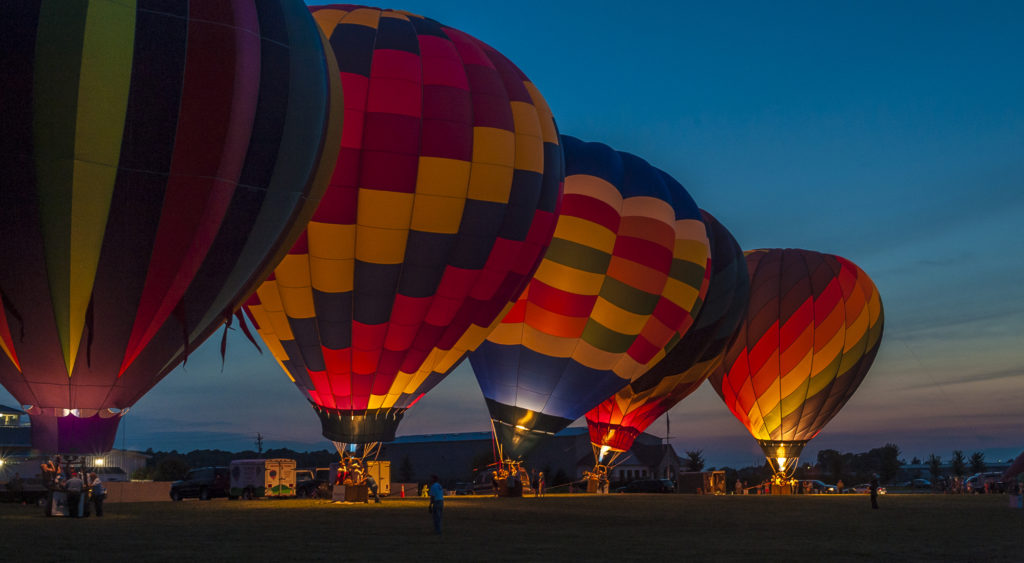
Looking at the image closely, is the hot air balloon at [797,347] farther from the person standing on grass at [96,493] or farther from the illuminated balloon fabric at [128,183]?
the illuminated balloon fabric at [128,183]

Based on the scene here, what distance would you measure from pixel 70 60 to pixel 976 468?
103179 mm

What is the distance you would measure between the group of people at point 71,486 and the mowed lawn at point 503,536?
0.42 metres

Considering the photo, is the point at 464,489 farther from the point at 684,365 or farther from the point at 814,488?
the point at 684,365

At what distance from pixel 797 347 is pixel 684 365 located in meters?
5.30

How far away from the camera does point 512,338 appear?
27656 millimetres

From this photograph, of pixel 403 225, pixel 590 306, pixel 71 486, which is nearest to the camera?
pixel 71 486

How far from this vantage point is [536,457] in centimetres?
6769

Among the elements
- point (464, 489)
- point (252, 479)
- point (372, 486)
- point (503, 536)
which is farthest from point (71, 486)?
point (464, 489)

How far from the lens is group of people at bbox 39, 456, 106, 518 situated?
648 inches

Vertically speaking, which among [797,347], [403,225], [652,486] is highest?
[403,225]

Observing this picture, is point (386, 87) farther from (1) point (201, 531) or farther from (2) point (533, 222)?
(1) point (201, 531)

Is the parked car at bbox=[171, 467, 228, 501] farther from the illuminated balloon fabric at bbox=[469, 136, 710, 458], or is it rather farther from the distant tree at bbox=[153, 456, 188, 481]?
the distant tree at bbox=[153, 456, 188, 481]

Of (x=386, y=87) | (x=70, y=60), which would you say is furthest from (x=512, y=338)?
(x=70, y=60)

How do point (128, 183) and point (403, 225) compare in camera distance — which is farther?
point (403, 225)
